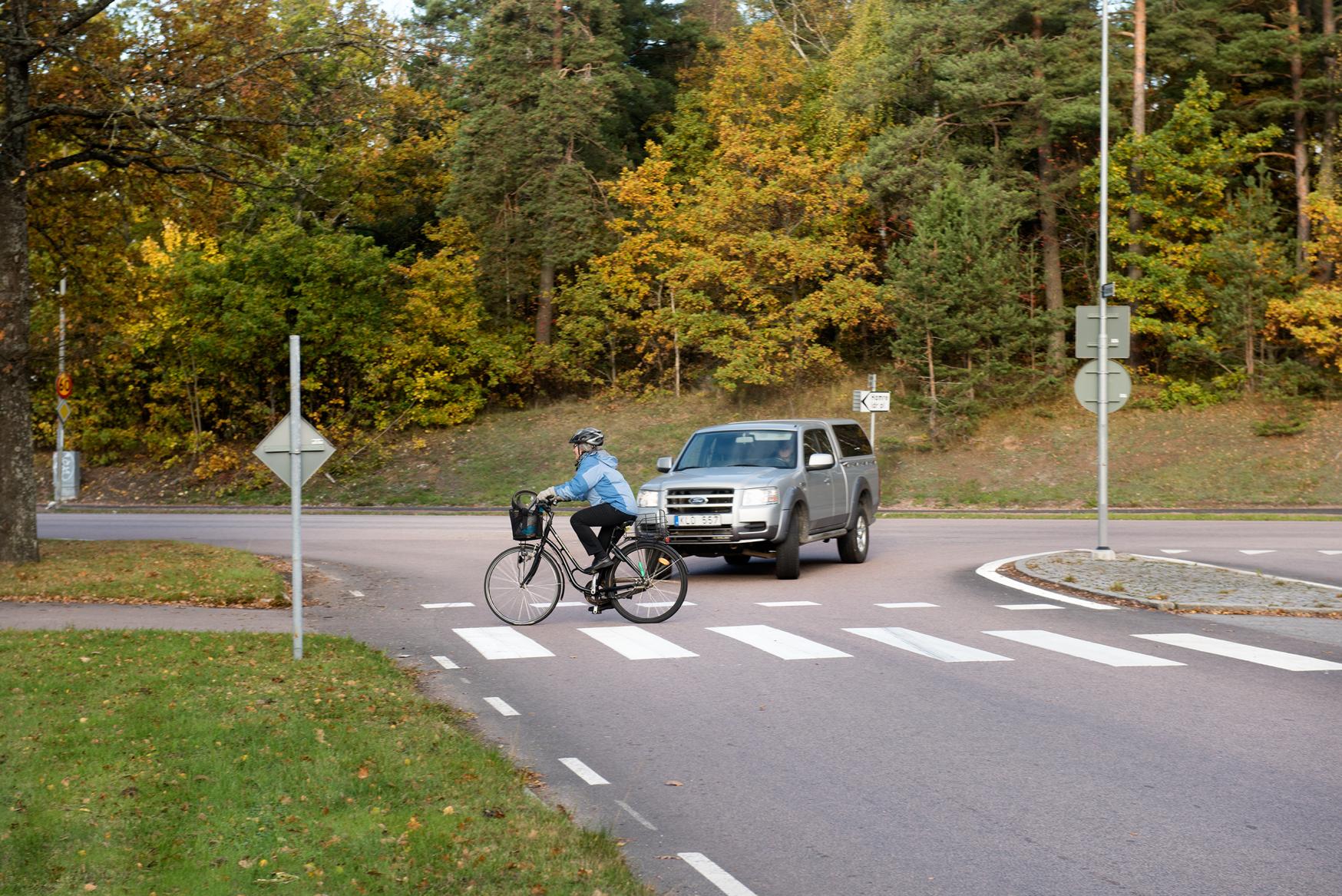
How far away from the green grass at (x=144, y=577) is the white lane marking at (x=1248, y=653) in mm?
10004

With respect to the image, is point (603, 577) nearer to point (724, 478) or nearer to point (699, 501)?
point (699, 501)

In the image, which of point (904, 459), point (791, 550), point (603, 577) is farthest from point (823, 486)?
point (904, 459)

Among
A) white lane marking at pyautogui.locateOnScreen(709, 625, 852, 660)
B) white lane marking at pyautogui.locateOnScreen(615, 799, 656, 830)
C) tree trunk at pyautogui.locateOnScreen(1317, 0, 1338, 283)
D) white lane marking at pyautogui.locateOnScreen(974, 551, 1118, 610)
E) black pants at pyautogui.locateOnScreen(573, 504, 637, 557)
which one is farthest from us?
tree trunk at pyautogui.locateOnScreen(1317, 0, 1338, 283)

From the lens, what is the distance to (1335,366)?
122 ft

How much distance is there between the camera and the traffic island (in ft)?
46.4

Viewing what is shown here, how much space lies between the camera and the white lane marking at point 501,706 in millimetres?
9016

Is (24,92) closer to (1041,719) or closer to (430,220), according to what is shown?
(1041,719)

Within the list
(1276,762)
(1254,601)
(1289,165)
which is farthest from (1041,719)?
(1289,165)

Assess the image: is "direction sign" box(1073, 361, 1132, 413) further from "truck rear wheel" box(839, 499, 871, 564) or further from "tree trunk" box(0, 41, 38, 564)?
"tree trunk" box(0, 41, 38, 564)

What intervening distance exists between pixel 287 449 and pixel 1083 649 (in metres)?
6.99

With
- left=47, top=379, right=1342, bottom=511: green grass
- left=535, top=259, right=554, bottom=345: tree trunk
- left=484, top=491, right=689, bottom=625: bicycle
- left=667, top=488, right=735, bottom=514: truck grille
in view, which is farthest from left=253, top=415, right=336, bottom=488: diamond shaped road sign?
left=535, top=259, right=554, bottom=345: tree trunk

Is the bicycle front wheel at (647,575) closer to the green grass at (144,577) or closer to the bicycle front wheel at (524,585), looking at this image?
the bicycle front wheel at (524,585)

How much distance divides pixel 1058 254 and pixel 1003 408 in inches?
284

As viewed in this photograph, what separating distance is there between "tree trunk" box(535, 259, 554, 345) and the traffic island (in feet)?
107
